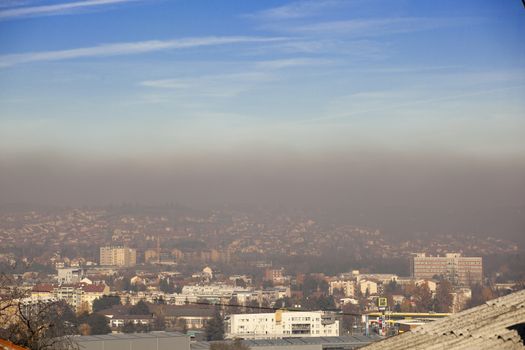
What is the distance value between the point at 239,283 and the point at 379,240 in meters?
11.1

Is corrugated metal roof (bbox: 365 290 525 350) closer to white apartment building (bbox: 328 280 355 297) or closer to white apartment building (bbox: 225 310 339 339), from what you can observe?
white apartment building (bbox: 225 310 339 339)

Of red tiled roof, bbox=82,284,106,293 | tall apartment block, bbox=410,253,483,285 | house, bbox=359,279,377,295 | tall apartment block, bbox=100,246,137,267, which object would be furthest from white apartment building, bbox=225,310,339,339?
tall apartment block, bbox=100,246,137,267

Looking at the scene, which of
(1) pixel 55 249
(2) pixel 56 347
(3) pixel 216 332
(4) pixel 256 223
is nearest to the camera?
(2) pixel 56 347

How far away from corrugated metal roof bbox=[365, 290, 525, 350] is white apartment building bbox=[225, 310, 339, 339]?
154ft

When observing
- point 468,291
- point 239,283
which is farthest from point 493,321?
point 239,283

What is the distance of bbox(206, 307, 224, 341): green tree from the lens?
5336 cm

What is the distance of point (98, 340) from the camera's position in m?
28.5

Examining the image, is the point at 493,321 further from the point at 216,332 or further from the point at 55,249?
the point at 55,249

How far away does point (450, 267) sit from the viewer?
79.9 meters

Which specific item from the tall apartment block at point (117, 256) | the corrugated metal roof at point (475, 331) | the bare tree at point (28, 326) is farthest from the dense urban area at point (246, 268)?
the corrugated metal roof at point (475, 331)

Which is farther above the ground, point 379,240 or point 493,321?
point 379,240

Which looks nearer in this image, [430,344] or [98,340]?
[430,344]

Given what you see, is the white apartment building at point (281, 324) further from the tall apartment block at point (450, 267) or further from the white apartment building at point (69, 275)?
the tall apartment block at point (450, 267)

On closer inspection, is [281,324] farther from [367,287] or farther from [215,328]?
[367,287]
